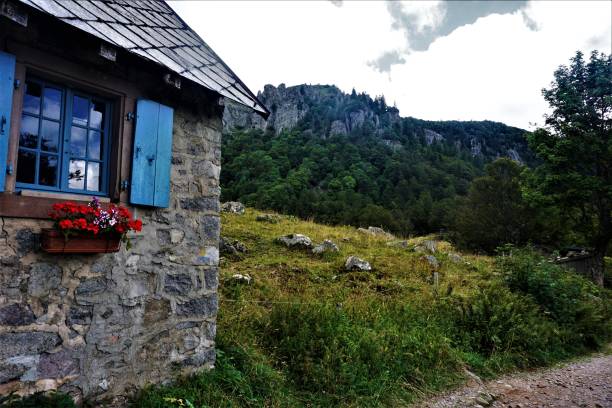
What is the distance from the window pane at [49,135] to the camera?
9.69ft

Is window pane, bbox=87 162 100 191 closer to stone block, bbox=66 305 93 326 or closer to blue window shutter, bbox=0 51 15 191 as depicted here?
blue window shutter, bbox=0 51 15 191

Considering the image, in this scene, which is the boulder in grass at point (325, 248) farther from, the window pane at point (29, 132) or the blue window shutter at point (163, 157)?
the window pane at point (29, 132)

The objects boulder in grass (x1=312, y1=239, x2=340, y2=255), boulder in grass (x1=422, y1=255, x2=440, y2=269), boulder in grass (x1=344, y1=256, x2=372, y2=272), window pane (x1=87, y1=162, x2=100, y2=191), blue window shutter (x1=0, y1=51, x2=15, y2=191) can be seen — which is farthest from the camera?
boulder in grass (x1=422, y1=255, x2=440, y2=269)

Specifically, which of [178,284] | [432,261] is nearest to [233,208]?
[432,261]

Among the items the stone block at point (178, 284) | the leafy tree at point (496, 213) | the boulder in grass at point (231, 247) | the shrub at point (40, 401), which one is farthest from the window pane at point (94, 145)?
the leafy tree at point (496, 213)

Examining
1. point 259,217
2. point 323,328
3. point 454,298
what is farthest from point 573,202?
point 323,328

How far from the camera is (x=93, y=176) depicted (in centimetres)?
325

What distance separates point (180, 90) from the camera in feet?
12.4

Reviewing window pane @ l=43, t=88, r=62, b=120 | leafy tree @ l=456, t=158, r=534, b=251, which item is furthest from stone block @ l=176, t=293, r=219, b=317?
leafy tree @ l=456, t=158, r=534, b=251

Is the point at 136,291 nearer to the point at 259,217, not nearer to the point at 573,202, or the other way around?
the point at 259,217

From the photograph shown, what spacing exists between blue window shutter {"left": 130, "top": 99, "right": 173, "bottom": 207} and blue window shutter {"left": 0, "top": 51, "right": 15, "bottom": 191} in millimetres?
931

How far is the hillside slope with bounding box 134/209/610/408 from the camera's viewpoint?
4176 mm

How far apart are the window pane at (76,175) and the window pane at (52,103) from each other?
401mm

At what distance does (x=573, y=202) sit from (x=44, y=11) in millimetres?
17540
